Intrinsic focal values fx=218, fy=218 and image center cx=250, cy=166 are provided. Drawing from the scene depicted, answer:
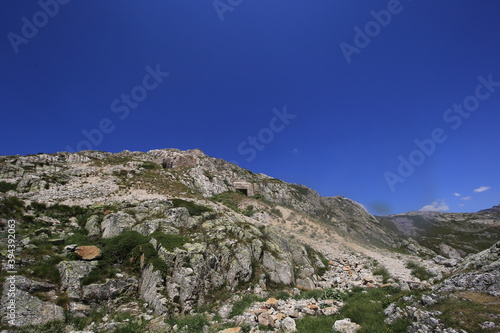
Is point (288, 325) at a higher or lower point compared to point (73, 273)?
lower

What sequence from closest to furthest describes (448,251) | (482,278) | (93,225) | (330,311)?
(482,278) < (330,311) < (93,225) < (448,251)

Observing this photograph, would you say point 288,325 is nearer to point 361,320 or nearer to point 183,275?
point 361,320

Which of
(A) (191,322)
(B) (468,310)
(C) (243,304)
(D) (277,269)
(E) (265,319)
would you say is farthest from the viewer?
(D) (277,269)

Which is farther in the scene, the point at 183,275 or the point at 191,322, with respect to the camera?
the point at 183,275

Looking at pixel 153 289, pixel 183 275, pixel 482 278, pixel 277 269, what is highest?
pixel 183 275

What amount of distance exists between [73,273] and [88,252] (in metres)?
2.51

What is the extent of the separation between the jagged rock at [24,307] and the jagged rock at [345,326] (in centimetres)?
1503

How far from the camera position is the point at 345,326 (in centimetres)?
1088

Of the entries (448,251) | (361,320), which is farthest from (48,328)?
Answer: (448,251)

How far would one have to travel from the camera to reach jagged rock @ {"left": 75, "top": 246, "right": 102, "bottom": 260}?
16.7m

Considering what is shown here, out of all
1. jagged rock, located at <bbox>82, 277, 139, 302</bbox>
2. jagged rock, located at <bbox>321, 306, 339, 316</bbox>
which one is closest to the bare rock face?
jagged rock, located at <bbox>321, 306, 339, 316</bbox>

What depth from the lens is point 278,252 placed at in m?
23.4

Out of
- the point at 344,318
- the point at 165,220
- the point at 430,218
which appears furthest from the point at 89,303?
the point at 430,218

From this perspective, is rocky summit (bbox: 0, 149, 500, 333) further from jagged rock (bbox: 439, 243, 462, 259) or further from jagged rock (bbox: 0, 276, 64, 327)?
jagged rock (bbox: 439, 243, 462, 259)
